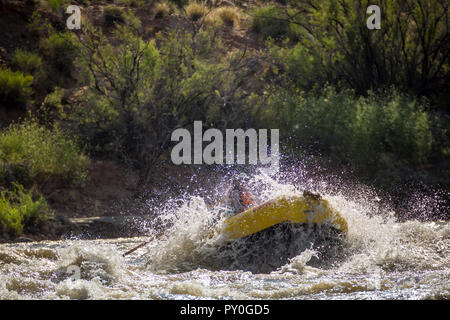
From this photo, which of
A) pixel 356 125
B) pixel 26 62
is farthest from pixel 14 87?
pixel 356 125

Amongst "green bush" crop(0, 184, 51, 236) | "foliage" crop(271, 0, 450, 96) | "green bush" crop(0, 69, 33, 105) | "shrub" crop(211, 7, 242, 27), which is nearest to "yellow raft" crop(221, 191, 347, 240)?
"green bush" crop(0, 184, 51, 236)

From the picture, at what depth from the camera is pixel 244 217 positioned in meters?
6.58

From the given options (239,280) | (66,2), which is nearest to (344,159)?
(239,280)

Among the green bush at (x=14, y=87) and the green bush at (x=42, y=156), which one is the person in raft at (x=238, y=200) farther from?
the green bush at (x=14, y=87)

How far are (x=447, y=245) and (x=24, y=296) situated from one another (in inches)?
180

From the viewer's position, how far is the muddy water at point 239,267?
5309 millimetres

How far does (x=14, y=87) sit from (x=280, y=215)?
8679 mm

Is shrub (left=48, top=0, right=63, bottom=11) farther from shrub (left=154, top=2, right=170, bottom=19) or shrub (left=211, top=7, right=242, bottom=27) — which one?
shrub (left=211, top=7, right=242, bottom=27)

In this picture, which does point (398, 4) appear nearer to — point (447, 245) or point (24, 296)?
point (447, 245)

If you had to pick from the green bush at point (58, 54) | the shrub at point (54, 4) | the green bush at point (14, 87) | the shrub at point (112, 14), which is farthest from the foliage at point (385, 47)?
the shrub at point (54, 4)

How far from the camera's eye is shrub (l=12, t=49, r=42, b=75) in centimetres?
1454

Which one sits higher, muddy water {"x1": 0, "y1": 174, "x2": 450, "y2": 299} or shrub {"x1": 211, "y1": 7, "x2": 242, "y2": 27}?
shrub {"x1": 211, "y1": 7, "x2": 242, "y2": 27}

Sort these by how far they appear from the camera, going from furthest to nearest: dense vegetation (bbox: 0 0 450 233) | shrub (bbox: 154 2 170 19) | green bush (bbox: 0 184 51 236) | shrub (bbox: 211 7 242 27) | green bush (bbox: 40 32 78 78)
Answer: shrub (bbox: 211 7 242 27), shrub (bbox: 154 2 170 19), green bush (bbox: 40 32 78 78), dense vegetation (bbox: 0 0 450 233), green bush (bbox: 0 184 51 236)

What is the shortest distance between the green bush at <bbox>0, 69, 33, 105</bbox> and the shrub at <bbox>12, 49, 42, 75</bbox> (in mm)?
1058
